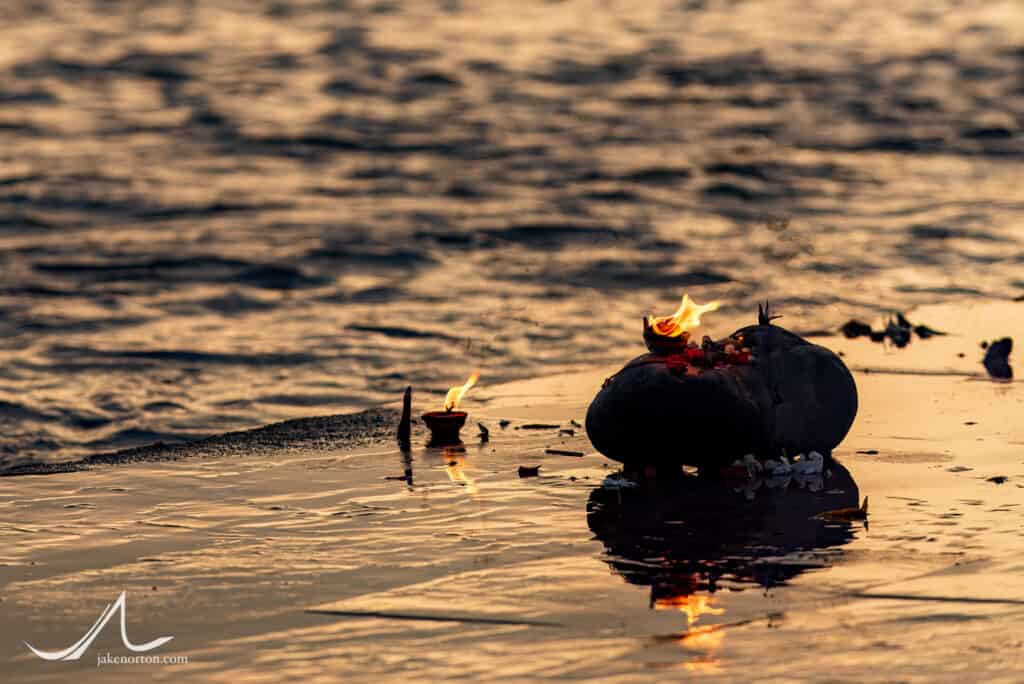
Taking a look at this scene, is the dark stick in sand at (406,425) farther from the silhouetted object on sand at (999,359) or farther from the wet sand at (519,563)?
the silhouetted object on sand at (999,359)

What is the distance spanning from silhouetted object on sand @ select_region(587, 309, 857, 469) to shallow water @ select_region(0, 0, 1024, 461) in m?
3.35

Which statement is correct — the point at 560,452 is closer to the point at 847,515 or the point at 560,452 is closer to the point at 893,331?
the point at 847,515

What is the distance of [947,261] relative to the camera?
628 inches

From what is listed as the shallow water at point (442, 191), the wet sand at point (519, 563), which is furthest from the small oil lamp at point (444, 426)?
the shallow water at point (442, 191)

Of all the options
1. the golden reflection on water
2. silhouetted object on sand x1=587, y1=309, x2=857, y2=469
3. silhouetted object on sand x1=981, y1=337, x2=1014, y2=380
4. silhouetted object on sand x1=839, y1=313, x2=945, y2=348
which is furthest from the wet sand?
silhouetted object on sand x1=839, y1=313, x2=945, y2=348

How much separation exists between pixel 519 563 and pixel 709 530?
2.94 ft

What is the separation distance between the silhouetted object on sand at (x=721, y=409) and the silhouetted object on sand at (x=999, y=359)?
2.44m

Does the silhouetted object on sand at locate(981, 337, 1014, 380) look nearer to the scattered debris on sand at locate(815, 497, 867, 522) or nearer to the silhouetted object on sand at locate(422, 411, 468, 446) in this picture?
the silhouetted object on sand at locate(422, 411, 468, 446)

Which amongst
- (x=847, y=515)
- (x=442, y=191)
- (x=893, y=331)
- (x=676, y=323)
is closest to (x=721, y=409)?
(x=676, y=323)

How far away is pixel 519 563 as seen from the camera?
7.08 meters

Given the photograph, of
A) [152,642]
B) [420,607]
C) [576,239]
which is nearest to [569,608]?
[420,607]

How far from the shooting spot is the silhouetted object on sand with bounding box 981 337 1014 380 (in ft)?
36.6

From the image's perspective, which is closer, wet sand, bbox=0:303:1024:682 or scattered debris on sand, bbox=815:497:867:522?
wet sand, bbox=0:303:1024:682

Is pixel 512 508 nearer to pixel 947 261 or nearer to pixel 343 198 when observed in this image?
pixel 947 261
